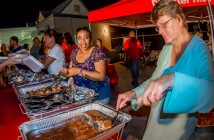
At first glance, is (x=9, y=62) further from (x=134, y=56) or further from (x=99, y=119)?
(x=134, y=56)

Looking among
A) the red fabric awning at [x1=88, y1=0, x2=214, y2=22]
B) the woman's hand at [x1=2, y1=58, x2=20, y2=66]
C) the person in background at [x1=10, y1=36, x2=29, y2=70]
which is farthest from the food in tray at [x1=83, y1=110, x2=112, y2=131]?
the person in background at [x1=10, y1=36, x2=29, y2=70]

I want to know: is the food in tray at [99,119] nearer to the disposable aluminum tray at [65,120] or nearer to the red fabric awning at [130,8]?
the disposable aluminum tray at [65,120]

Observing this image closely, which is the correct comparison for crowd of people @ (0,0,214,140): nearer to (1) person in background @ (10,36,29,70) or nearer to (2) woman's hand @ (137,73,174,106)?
(2) woman's hand @ (137,73,174,106)

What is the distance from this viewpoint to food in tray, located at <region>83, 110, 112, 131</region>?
1313 millimetres

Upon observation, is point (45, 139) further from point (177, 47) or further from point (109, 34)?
point (109, 34)

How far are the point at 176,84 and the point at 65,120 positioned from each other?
40.1 inches

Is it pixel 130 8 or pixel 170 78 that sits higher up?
pixel 130 8

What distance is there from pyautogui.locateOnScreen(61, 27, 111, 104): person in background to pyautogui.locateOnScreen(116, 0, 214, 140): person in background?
2.48ft

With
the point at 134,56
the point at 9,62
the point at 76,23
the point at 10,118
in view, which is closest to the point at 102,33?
the point at 76,23

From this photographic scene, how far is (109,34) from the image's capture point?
17109mm

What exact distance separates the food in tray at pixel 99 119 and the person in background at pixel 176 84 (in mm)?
150

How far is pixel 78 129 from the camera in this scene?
4.53 feet

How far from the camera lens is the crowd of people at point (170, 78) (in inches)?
28.7

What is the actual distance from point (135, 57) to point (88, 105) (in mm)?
5195
